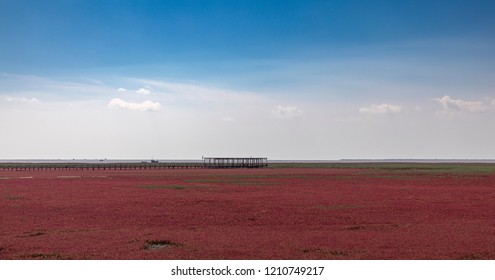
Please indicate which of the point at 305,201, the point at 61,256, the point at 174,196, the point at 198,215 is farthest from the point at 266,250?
the point at 174,196

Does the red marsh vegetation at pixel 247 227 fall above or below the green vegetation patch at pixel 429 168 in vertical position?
below

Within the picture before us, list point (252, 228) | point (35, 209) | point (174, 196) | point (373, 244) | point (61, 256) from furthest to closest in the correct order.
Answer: point (174, 196) → point (35, 209) → point (252, 228) → point (373, 244) → point (61, 256)

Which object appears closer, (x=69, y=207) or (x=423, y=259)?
→ (x=423, y=259)

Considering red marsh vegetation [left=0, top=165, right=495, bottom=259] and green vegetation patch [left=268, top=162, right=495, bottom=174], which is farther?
green vegetation patch [left=268, top=162, right=495, bottom=174]

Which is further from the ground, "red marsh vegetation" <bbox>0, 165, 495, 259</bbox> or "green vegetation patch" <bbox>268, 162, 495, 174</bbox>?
"green vegetation patch" <bbox>268, 162, 495, 174</bbox>

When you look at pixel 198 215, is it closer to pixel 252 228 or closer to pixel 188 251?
pixel 252 228

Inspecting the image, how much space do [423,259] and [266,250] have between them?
4.89 meters

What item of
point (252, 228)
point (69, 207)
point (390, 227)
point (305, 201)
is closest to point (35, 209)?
point (69, 207)

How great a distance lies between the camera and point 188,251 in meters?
17.1

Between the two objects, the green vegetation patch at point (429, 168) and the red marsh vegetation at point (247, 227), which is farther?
the green vegetation patch at point (429, 168)

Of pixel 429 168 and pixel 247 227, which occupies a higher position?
pixel 429 168

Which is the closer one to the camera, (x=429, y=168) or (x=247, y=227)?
(x=247, y=227)
